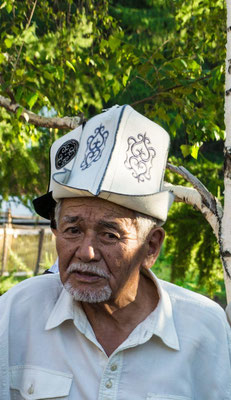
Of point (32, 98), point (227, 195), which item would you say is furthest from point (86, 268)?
point (32, 98)

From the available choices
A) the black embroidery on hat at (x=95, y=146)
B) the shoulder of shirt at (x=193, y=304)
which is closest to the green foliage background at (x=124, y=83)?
the shoulder of shirt at (x=193, y=304)

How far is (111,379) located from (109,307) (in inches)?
9.6

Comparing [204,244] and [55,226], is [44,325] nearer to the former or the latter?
[55,226]

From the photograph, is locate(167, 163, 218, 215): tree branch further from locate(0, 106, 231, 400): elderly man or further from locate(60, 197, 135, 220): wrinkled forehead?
locate(60, 197, 135, 220): wrinkled forehead

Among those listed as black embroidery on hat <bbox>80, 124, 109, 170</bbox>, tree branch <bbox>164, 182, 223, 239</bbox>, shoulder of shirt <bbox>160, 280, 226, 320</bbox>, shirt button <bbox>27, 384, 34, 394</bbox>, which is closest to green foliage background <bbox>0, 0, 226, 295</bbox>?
tree branch <bbox>164, 182, 223, 239</bbox>

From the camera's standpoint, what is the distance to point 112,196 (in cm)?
228

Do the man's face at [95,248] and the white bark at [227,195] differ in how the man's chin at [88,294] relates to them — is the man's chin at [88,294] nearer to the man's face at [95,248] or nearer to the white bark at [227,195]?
the man's face at [95,248]

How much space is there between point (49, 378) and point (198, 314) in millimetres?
565

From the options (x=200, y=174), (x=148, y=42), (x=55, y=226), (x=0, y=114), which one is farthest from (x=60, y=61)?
(x=148, y=42)

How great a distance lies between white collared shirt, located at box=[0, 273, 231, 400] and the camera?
2.25m

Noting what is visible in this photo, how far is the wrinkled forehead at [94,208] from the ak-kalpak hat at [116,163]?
3 cm

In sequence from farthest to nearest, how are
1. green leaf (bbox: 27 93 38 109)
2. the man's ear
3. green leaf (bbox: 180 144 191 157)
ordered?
green leaf (bbox: 180 144 191 157)
green leaf (bbox: 27 93 38 109)
the man's ear

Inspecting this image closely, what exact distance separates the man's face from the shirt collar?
0.12 m

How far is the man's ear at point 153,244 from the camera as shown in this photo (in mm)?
2461
